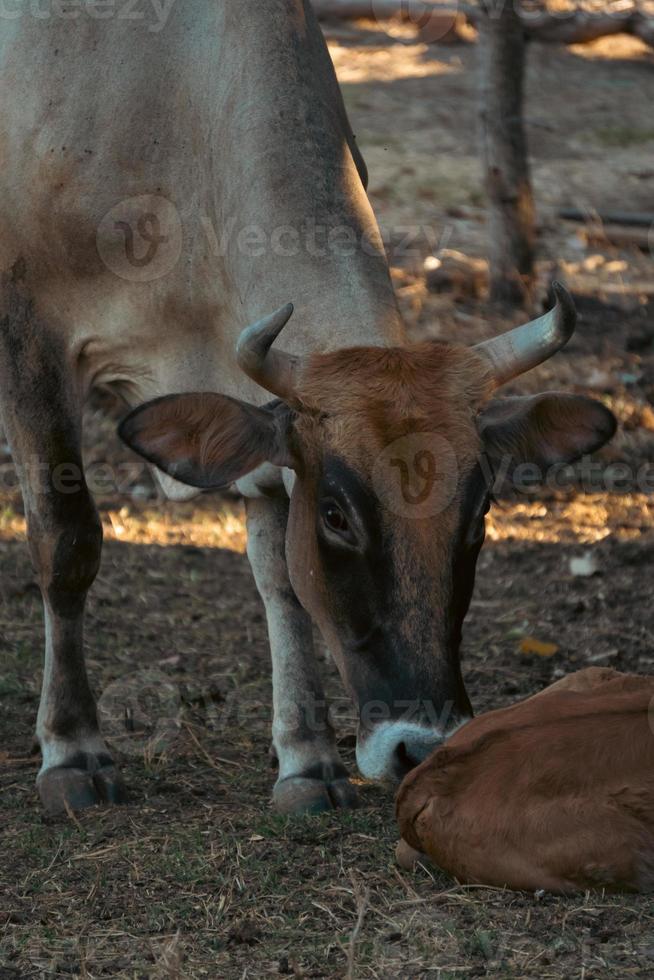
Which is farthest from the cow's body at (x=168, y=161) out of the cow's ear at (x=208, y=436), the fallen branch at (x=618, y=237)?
the fallen branch at (x=618, y=237)

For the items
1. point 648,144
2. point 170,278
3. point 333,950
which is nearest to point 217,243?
point 170,278

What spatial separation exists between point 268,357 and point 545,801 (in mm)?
1409

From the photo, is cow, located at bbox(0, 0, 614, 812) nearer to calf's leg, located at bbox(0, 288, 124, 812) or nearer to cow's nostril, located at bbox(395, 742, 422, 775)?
calf's leg, located at bbox(0, 288, 124, 812)

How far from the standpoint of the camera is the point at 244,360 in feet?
14.2

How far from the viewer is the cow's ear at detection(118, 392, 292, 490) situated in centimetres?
445

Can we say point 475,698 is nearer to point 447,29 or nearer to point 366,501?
point 366,501

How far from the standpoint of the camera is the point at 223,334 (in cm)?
527

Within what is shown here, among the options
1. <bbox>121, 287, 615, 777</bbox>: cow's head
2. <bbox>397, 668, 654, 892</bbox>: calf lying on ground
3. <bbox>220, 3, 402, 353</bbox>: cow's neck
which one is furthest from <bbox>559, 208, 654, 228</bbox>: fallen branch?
<bbox>397, 668, 654, 892</bbox>: calf lying on ground

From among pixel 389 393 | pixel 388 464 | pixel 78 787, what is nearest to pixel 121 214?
pixel 389 393

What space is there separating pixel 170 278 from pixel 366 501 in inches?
55.7

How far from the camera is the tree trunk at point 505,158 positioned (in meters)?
9.95

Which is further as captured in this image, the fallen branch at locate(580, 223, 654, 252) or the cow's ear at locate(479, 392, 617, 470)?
the fallen branch at locate(580, 223, 654, 252)

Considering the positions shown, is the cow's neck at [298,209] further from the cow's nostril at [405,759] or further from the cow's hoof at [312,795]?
the cow's hoof at [312,795]

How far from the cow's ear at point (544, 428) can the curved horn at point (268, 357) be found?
1.76ft
